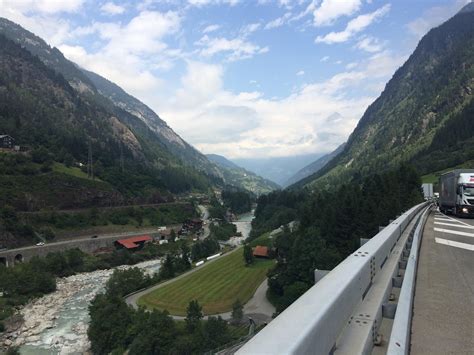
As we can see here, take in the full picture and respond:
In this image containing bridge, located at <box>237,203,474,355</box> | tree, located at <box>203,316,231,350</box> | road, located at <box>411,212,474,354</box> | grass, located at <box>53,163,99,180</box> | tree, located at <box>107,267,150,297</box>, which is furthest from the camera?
grass, located at <box>53,163,99,180</box>

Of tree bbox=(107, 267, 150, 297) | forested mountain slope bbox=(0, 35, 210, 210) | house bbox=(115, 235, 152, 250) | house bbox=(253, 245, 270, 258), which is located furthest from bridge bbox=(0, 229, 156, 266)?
house bbox=(253, 245, 270, 258)

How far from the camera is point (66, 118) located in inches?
7657

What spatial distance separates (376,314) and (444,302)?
2.57 meters

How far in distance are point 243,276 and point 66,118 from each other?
162170 mm

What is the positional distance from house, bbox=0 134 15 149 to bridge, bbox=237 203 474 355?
5487 inches

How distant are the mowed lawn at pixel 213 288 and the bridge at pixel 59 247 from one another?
108ft

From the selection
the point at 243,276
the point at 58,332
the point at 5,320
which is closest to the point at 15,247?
the point at 5,320

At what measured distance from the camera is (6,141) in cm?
12412

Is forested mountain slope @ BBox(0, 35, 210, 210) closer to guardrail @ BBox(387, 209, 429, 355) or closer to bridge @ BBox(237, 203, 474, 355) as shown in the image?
bridge @ BBox(237, 203, 474, 355)

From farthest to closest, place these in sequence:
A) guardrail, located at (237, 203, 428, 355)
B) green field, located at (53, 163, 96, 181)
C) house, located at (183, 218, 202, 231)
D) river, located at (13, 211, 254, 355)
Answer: house, located at (183, 218, 202, 231)
green field, located at (53, 163, 96, 181)
river, located at (13, 211, 254, 355)
guardrail, located at (237, 203, 428, 355)

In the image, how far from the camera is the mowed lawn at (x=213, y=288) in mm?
52938

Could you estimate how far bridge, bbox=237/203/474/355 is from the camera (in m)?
2.49

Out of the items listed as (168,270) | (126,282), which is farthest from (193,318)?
(168,270)

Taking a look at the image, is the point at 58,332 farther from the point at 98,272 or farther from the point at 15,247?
the point at 15,247
